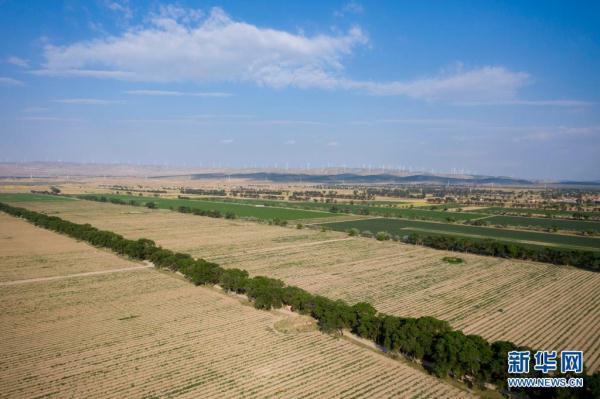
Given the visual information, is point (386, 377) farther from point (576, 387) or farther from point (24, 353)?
point (24, 353)

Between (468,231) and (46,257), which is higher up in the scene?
(468,231)

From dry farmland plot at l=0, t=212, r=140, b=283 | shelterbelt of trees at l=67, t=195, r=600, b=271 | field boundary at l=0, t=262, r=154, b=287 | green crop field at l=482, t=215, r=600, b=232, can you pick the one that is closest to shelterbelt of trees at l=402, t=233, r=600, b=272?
shelterbelt of trees at l=67, t=195, r=600, b=271

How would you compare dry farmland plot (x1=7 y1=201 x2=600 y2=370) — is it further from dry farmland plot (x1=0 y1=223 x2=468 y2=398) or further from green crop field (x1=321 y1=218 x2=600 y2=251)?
green crop field (x1=321 y1=218 x2=600 y2=251)

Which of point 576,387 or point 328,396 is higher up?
point 576,387

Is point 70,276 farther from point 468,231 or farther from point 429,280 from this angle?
point 468,231

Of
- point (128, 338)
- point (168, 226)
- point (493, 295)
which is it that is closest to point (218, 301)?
point (128, 338)

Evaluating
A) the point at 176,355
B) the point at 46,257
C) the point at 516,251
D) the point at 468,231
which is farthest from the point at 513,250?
the point at 46,257
